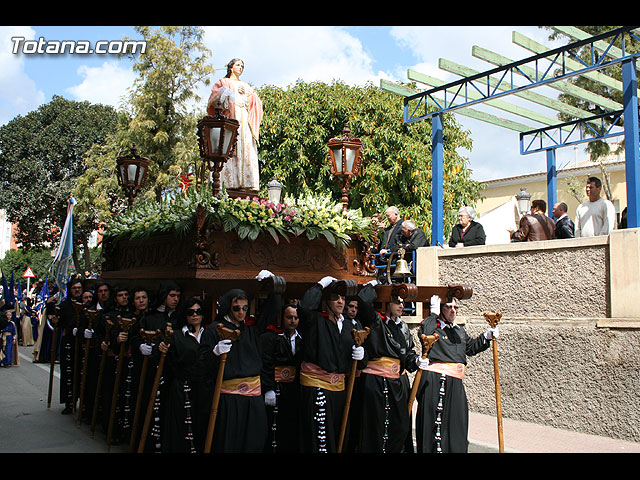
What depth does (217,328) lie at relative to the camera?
5.42 m

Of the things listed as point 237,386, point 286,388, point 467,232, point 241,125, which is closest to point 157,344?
point 237,386

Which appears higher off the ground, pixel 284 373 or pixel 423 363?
pixel 423 363

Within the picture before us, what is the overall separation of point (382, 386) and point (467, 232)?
17.3 ft

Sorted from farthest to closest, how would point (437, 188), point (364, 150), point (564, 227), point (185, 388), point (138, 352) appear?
point (364, 150)
point (437, 188)
point (564, 227)
point (138, 352)
point (185, 388)

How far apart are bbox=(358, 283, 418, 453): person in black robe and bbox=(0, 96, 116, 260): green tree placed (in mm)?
23698

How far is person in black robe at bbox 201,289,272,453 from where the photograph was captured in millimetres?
5738

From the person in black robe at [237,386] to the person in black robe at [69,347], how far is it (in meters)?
4.87

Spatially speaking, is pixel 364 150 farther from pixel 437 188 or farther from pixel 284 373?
pixel 284 373

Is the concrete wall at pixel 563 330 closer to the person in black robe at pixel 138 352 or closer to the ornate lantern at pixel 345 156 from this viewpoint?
the ornate lantern at pixel 345 156

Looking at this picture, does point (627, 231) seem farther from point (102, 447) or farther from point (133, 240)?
point (102, 447)

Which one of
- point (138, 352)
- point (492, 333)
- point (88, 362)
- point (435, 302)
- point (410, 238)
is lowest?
point (88, 362)

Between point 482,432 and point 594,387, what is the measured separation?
5.43 ft

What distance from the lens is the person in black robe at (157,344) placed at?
22.1 ft

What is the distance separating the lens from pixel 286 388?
6707 mm
